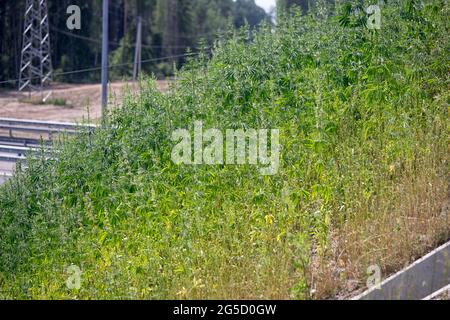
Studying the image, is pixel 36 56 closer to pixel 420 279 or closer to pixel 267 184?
pixel 267 184

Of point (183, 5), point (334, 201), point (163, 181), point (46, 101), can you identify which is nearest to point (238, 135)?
point (163, 181)

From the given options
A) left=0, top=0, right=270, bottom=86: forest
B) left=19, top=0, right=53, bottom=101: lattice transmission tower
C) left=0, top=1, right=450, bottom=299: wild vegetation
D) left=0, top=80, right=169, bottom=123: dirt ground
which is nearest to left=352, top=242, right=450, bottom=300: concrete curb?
left=0, top=1, right=450, bottom=299: wild vegetation

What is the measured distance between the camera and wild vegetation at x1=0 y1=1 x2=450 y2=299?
20.5 ft

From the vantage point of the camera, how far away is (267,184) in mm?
7090

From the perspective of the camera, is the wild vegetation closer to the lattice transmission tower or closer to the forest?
the lattice transmission tower

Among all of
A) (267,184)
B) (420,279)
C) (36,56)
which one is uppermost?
(36,56)

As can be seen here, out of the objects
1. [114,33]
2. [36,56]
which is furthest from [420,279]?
[114,33]

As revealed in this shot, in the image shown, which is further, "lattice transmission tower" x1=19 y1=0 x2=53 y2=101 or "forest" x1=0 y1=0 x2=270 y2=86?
"forest" x1=0 y1=0 x2=270 y2=86

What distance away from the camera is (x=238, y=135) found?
26.0 feet

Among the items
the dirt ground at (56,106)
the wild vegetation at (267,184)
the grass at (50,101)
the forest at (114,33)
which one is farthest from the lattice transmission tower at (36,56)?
the wild vegetation at (267,184)

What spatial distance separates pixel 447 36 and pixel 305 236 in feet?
12.9

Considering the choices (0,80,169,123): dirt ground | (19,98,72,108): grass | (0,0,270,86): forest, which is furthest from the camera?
(0,0,270,86): forest

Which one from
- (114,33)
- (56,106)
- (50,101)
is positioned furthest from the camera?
(114,33)

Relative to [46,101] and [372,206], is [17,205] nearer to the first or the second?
[372,206]
